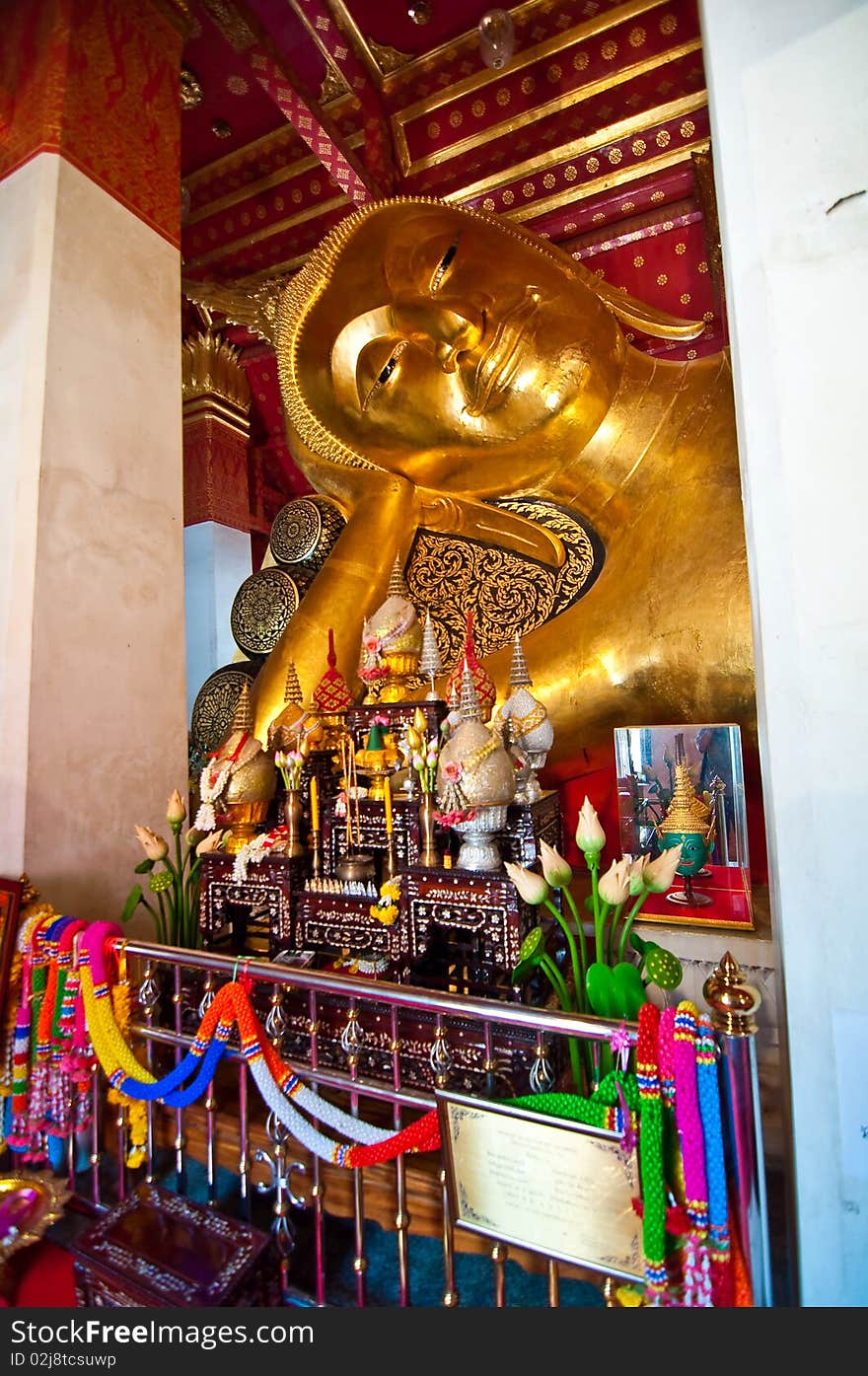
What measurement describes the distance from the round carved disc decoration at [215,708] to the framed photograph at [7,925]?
1.54m

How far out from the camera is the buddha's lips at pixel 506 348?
8.67 feet

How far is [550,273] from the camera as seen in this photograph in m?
2.70

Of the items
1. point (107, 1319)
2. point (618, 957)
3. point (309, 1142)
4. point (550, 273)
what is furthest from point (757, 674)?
point (550, 273)

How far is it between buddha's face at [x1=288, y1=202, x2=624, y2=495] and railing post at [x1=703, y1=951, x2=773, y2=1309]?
7.80ft

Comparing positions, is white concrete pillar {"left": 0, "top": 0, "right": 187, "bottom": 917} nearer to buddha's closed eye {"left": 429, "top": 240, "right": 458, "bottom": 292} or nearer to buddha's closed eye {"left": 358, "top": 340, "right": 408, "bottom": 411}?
buddha's closed eye {"left": 358, "top": 340, "right": 408, "bottom": 411}

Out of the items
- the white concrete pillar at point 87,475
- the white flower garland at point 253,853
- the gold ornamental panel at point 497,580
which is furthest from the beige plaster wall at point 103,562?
the gold ornamental panel at point 497,580

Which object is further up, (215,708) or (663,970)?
(215,708)

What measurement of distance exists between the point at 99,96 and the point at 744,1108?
346cm

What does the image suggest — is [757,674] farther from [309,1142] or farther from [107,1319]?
[107,1319]

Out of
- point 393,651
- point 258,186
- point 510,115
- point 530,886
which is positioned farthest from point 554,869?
point 258,186

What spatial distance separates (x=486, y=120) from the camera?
11.4ft

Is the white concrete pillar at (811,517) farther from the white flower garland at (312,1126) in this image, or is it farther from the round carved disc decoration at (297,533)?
the round carved disc decoration at (297,533)

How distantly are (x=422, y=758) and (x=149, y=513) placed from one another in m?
1.46

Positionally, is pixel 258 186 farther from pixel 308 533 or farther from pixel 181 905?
pixel 181 905
